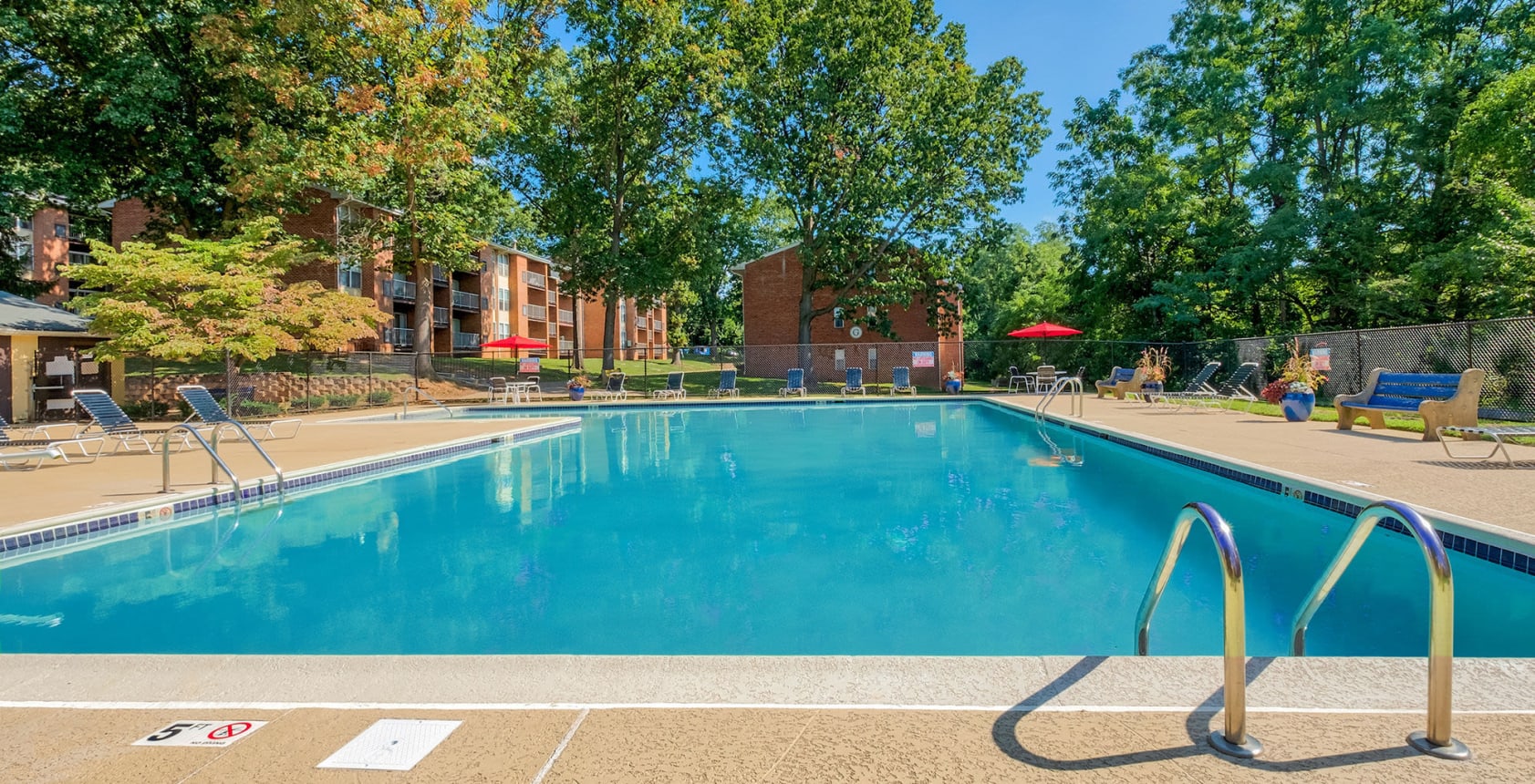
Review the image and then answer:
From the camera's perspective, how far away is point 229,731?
2271 mm

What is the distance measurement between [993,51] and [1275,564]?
26.9 m

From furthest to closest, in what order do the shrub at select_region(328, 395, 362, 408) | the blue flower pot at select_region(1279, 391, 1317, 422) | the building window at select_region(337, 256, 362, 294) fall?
the building window at select_region(337, 256, 362, 294)
the shrub at select_region(328, 395, 362, 408)
the blue flower pot at select_region(1279, 391, 1317, 422)

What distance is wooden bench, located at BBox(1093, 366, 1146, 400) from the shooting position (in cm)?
2010

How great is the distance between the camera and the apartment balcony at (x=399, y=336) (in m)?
35.2

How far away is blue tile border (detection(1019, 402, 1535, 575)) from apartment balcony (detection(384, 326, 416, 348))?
110 feet

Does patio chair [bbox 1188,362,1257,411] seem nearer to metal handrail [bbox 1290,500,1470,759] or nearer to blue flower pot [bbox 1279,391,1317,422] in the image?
blue flower pot [bbox 1279,391,1317,422]

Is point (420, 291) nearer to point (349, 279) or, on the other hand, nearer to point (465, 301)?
point (349, 279)

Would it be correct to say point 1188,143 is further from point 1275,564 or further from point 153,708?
point 153,708

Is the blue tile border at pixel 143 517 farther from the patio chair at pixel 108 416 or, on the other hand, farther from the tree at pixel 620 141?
the tree at pixel 620 141

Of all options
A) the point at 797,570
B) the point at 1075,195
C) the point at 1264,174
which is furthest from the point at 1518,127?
the point at 797,570

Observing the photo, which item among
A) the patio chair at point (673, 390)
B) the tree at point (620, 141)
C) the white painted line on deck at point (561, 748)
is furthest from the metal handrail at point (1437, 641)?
the tree at point (620, 141)

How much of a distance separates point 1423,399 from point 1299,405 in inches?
98.4

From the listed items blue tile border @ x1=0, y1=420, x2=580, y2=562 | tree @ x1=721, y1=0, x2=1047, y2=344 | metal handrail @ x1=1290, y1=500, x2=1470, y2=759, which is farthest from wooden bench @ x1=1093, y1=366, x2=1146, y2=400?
metal handrail @ x1=1290, y1=500, x2=1470, y2=759

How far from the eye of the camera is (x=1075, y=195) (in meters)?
29.6
